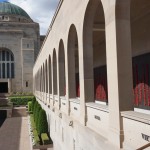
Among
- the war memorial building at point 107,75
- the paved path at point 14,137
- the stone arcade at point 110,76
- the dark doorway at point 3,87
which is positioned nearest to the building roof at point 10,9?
the dark doorway at point 3,87

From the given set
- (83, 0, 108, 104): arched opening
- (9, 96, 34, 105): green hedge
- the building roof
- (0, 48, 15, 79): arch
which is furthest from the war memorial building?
the building roof

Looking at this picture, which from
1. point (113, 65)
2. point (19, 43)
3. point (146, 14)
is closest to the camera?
point (113, 65)

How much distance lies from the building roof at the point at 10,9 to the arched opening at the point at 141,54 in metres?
57.9

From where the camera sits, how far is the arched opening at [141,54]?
12250 mm

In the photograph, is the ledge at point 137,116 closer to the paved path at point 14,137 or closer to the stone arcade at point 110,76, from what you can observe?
the stone arcade at point 110,76

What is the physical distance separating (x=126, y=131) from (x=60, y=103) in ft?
34.8

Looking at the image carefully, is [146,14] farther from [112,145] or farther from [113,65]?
[112,145]

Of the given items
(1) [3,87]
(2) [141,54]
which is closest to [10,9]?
(1) [3,87]

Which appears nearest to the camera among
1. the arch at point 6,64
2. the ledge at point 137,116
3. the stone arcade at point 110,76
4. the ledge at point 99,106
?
the ledge at point 137,116

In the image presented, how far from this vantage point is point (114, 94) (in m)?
6.93

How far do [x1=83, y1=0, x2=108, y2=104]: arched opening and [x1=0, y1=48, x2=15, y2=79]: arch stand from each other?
37.8 meters

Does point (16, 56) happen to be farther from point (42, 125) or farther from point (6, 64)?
point (42, 125)

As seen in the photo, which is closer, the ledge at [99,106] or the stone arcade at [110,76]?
the stone arcade at [110,76]

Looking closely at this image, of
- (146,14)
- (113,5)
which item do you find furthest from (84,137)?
(146,14)
